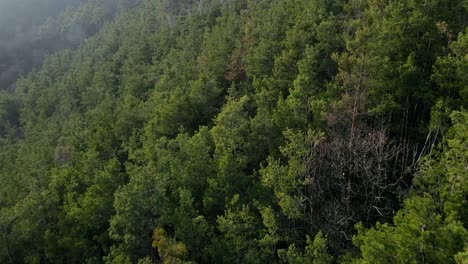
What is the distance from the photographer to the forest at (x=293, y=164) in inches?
702

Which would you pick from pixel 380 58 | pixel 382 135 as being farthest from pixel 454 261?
pixel 380 58

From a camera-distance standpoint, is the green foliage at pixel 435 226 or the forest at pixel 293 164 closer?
the green foliage at pixel 435 226

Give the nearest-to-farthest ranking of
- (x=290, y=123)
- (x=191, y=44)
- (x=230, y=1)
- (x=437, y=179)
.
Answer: (x=437, y=179)
(x=290, y=123)
(x=191, y=44)
(x=230, y=1)

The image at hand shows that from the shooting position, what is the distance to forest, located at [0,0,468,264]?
17.8 m

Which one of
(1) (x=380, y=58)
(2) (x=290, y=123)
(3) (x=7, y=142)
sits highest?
(1) (x=380, y=58)

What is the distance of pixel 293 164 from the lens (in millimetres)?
20891

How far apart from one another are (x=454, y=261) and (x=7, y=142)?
7160 cm

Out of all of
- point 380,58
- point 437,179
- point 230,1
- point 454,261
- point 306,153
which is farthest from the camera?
point 230,1

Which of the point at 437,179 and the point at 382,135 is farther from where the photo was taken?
the point at 382,135

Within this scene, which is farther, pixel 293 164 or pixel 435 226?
pixel 293 164

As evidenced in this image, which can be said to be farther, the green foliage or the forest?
the forest

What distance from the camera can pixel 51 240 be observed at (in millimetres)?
28297

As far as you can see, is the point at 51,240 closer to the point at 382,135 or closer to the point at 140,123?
the point at 140,123

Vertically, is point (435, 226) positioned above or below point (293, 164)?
above
